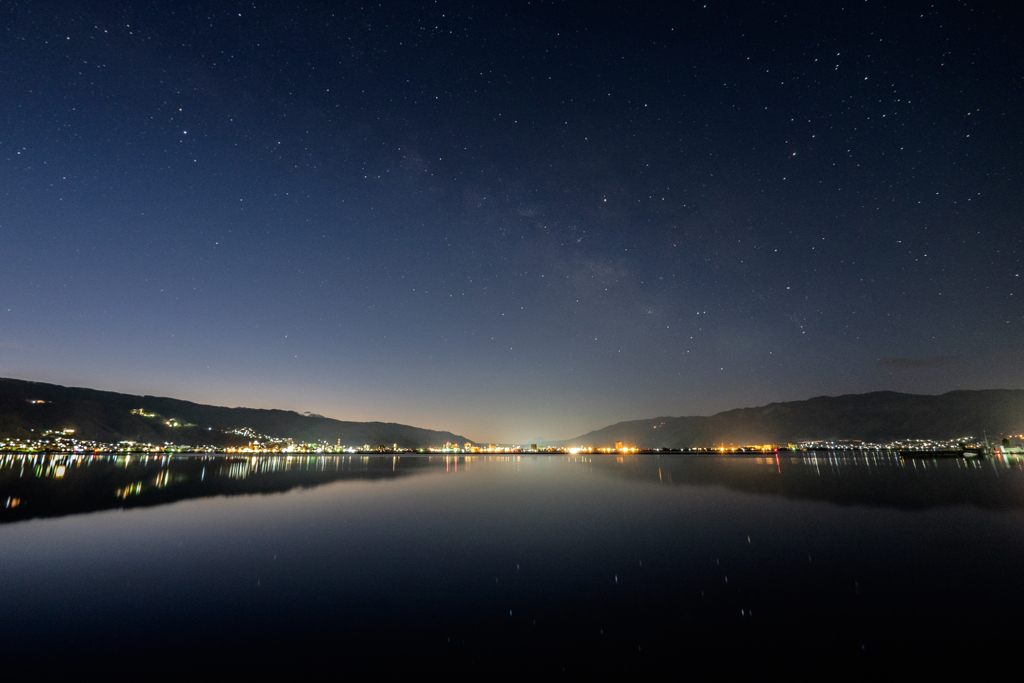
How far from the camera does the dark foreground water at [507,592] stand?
30.0 feet

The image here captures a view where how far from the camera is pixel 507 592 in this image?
13.1 metres

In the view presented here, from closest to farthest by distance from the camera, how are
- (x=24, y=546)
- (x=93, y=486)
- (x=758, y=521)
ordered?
1. (x=24, y=546)
2. (x=758, y=521)
3. (x=93, y=486)

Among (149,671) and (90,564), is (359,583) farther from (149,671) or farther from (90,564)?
(90,564)

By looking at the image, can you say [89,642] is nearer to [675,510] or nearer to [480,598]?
[480,598]

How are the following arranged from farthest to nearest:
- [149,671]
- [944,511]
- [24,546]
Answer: [944,511] → [24,546] → [149,671]

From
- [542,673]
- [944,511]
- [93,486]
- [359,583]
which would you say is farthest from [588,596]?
[93,486]

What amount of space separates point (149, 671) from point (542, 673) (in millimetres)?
7261

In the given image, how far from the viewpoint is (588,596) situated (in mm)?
12711

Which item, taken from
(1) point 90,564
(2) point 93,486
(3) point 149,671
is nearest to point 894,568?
(3) point 149,671

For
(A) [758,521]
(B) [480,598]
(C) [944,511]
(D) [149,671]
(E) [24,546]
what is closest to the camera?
(D) [149,671]

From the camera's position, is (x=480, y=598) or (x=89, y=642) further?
(x=480, y=598)

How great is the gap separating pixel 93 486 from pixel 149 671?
155ft

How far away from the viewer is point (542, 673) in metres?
8.44

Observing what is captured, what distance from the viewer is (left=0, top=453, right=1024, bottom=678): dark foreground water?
30.0ft
